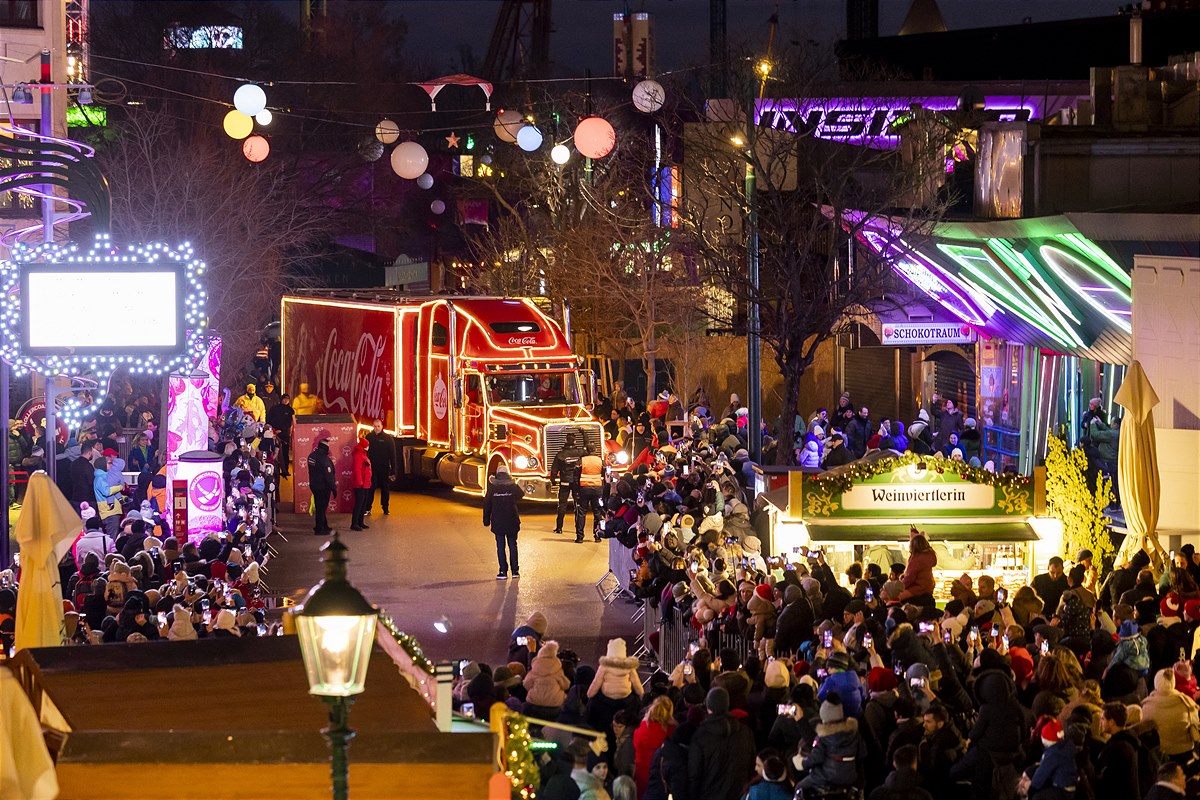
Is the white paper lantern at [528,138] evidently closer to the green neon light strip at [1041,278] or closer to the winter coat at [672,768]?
the green neon light strip at [1041,278]

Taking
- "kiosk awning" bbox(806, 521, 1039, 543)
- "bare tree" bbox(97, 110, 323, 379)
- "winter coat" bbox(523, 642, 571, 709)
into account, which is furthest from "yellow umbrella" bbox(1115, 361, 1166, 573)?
"bare tree" bbox(97, 110, 323, 379)

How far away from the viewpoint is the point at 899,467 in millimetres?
18047

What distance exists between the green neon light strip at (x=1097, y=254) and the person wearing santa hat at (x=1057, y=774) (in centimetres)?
1241

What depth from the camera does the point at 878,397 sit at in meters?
41.8

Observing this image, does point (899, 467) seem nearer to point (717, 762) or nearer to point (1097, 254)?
point (1097, 254)

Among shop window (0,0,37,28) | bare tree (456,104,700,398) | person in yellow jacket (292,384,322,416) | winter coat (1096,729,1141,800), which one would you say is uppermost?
shop window (0,0,37,28)

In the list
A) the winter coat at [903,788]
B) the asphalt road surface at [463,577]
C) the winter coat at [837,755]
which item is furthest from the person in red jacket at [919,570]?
the winter coat at [903,788]

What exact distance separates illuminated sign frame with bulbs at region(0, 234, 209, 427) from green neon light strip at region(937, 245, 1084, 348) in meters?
13.0

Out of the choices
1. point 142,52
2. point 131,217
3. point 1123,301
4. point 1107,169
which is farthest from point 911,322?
point 142,52

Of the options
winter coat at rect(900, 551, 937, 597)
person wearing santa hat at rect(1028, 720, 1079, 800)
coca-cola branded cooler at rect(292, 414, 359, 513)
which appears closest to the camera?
person wearing santa hat at rect(1028, 720, 1079, 800)

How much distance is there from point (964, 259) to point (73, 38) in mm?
23006

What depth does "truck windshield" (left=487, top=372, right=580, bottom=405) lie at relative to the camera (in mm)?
28703

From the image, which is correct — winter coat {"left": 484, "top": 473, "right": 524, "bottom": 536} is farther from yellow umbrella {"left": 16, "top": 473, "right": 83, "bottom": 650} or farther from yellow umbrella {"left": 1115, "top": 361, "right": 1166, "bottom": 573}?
yellow umbrella {"left": 16, "top": 473, "right": 83, "bottom": 650}

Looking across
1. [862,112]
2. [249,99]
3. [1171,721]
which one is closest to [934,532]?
[1171,721]
